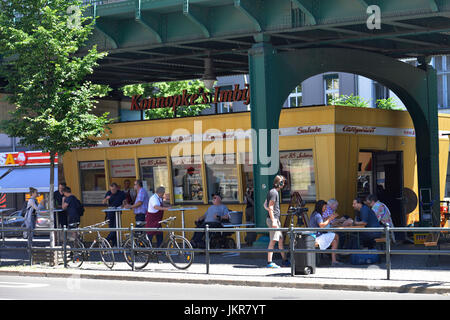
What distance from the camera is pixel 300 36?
1984cm

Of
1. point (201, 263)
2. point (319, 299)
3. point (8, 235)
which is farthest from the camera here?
point (8, 235)

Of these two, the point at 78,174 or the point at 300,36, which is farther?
the point at 78,174

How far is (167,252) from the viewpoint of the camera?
53.4ft

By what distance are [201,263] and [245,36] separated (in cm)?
557

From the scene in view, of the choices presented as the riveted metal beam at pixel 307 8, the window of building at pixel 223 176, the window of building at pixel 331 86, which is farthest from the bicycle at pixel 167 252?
the window of building at pixel 331 86

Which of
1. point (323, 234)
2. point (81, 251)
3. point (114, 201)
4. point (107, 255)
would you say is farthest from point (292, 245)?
point (114, 201)

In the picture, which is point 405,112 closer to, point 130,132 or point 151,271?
point 130,132

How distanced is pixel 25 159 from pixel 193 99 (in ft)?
61.1

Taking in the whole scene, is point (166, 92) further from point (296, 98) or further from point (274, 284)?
point (274, 284)

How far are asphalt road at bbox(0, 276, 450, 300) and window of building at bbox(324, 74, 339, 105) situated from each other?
37.7 metres

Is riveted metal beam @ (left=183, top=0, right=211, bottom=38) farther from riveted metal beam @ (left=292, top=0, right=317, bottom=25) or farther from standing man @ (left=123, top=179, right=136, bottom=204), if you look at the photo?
standing man @ (left=123, top=179, right=136, bottom=204)

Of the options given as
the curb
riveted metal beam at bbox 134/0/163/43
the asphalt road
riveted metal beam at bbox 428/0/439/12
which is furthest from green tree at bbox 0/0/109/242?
riveted metal beam at bbox 428/0/439/12

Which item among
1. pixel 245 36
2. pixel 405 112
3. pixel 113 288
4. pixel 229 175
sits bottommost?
pixel 113 288

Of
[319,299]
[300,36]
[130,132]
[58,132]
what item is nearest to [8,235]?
[58,132]
